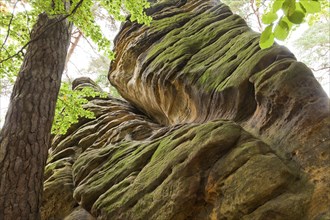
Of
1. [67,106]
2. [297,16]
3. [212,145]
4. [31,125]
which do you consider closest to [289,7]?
[297,16]

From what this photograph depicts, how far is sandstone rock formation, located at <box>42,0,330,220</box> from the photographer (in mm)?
3582

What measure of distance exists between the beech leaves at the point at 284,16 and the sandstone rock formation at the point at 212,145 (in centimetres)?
239

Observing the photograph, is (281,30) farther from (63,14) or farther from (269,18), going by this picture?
(63,14)

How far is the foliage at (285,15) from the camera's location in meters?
1.47

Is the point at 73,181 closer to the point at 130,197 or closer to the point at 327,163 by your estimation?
the point at 130,197

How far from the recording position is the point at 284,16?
61.5 inches

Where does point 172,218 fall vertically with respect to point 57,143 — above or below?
below

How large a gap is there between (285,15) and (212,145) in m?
2.80

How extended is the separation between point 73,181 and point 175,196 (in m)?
3.59

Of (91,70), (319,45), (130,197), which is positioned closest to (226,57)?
(130,197)

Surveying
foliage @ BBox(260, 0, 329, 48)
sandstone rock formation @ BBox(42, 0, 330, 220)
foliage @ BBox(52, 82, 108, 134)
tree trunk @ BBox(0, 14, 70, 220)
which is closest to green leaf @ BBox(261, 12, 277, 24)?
foliage @ BBox(260, 0, 329, 48)

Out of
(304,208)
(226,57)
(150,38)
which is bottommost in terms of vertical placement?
(304,208)

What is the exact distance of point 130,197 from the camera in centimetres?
459

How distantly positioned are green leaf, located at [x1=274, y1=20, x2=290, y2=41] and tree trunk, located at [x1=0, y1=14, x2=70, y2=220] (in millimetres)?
3367
